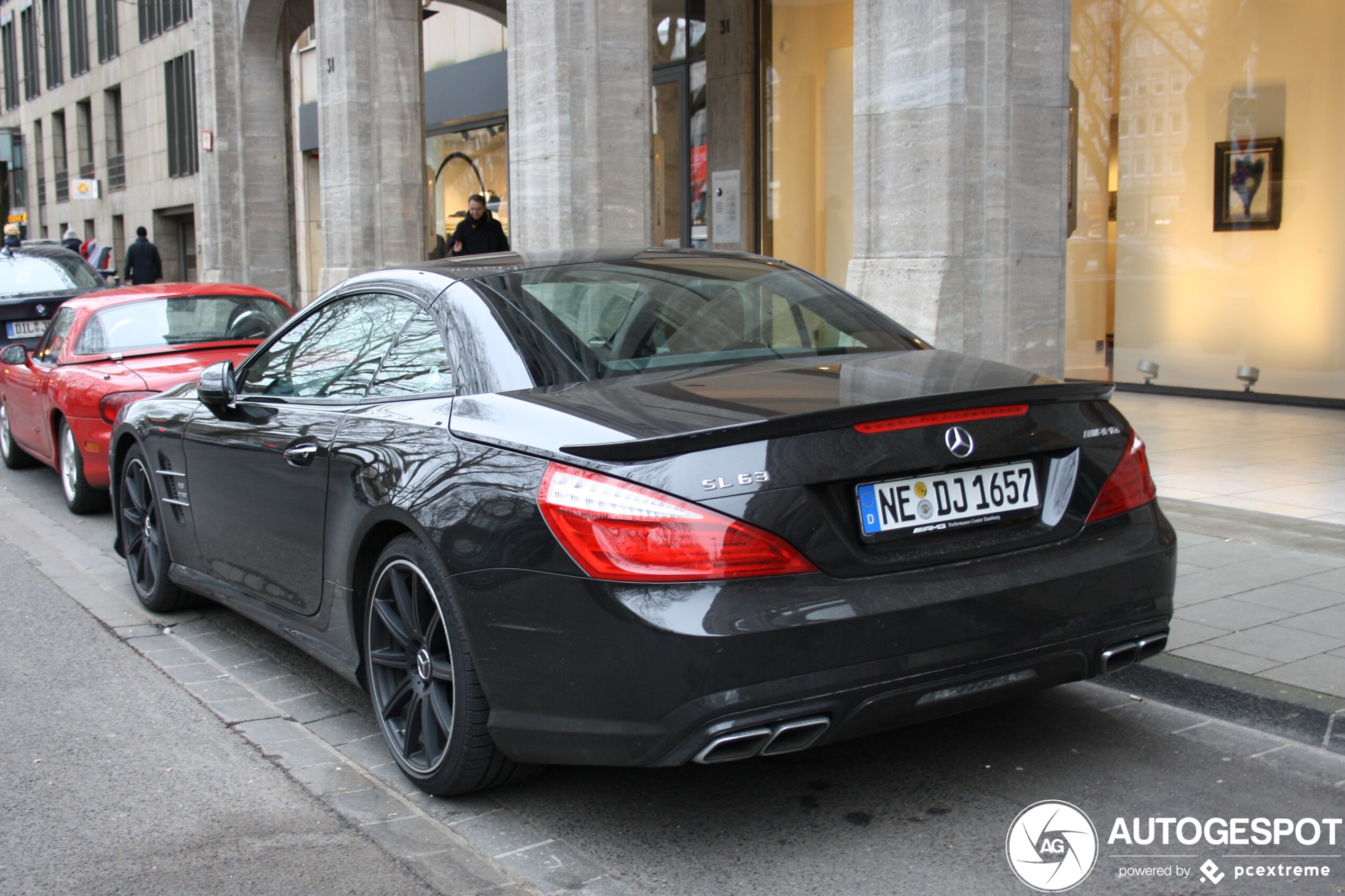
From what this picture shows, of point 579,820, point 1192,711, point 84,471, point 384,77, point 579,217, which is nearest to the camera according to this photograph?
point 579,820

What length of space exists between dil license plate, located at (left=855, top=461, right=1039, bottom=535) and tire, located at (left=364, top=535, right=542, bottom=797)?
113 centimetres

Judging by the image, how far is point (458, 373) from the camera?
12.6ft

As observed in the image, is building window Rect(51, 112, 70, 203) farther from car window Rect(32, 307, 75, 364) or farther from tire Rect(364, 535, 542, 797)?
tire Rect(364, 535, 542, 797)

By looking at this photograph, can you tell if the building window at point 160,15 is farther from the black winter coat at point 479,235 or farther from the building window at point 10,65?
the black winter coat at point 479,235

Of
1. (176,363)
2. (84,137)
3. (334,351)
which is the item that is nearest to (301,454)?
(334,351)

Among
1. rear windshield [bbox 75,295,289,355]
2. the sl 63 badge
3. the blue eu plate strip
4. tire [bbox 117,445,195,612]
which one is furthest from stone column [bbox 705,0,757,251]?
the sl 63 badge

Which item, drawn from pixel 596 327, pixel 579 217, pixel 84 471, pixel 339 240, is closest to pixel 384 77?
pixel 339 240

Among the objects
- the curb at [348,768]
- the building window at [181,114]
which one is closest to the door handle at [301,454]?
the curb at [348,768]

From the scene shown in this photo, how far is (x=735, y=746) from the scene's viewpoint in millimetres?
3061

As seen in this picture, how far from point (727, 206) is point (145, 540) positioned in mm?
11740

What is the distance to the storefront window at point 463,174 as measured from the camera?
21500mm

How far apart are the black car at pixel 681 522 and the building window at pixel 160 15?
30509mm

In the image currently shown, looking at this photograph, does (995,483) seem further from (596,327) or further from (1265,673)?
(1265,673)

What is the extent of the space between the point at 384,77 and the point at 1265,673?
1320 centimetres
